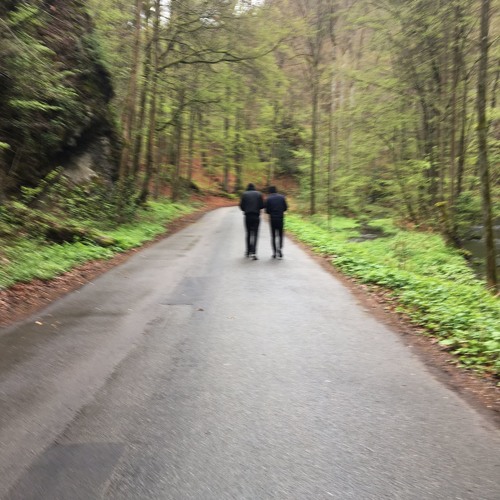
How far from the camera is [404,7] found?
1769 centimetres

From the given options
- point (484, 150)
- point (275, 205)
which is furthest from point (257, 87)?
point (484, 150)

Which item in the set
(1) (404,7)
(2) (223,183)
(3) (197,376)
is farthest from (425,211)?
(2) (223,183)

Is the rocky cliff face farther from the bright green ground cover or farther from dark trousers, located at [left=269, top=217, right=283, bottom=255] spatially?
dark trousers, located at [left=269, top=217, right=283, bottom=255]

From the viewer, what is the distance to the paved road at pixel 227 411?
119 inches

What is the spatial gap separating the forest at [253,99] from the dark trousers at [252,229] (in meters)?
2.55

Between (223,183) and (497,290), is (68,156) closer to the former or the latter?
(497,290)

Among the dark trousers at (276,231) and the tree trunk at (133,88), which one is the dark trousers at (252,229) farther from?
the tree trunk at (133,88)

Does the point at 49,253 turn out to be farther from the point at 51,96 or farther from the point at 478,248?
the point at 478,248

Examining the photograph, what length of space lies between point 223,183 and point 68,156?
32740 mm

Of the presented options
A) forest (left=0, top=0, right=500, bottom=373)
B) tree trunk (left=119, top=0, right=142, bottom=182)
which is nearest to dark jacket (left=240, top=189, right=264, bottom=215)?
forest (left=0, top=0, right=500, bottom=373)

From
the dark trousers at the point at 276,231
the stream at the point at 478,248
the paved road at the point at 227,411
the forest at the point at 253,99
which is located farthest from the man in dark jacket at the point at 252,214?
the stream at the point at 478,248

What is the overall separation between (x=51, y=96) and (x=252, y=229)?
20.5 ft

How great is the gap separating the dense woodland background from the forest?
78 mm

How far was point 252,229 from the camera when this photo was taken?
12.4 m
